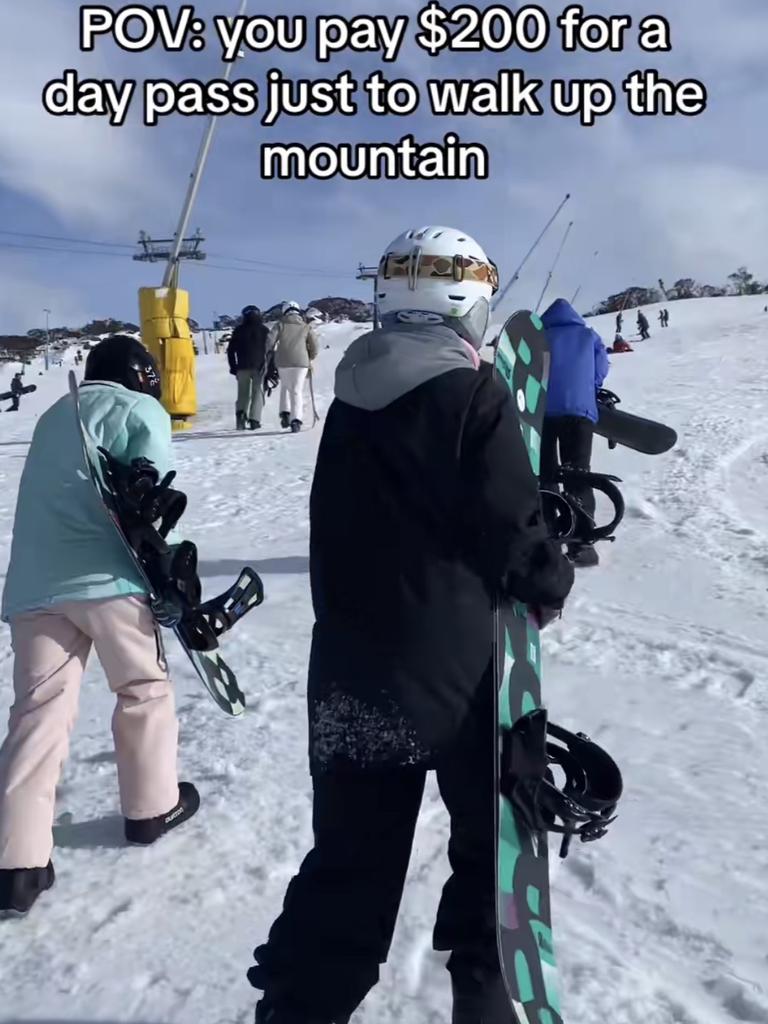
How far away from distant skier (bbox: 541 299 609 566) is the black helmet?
3.13 meters

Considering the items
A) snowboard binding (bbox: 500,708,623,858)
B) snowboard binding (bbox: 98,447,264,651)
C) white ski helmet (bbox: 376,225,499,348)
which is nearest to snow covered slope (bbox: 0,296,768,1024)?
snowboard binding (bbox: 500,708,623,858)

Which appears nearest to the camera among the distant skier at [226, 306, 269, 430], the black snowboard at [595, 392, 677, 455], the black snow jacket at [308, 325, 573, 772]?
the black snow jacket at [308, 325, 573, 772]

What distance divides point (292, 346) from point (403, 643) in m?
9.91

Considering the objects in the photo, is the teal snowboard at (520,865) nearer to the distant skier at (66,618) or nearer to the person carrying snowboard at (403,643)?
the person carrying snowboard at (403,643)

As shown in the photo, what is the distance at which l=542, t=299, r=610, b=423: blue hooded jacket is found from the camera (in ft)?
18.4

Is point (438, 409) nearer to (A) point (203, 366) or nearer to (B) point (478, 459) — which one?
(B) point (478, 459)

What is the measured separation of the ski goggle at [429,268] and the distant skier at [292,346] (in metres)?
9.40

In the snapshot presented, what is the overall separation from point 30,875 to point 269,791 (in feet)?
2.86

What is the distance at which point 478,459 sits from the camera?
5.79 ft

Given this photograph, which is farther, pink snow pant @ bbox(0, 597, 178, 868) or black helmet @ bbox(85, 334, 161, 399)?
black helmet @ bbox(85, 334, 161, 399)

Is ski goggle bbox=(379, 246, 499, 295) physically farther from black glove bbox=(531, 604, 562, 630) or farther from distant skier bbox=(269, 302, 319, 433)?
distant skier bbox=(269, 302, 319, 433)

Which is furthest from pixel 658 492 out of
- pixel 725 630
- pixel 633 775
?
pixel 633 775

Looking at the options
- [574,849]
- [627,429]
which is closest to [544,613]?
[574,849]

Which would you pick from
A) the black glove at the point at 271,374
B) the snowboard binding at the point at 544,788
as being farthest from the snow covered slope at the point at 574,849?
the black glove at the point at 271,374
